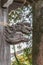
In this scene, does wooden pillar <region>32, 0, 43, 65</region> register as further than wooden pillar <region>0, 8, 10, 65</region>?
No

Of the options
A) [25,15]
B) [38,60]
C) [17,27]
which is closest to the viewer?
[38,60]

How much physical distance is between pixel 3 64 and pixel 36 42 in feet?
3.69

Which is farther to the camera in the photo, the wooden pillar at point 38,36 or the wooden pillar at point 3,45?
the wooden pillar at point 3,45

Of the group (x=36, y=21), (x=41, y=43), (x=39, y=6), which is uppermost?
(x=39, y=6)

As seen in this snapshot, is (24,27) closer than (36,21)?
No

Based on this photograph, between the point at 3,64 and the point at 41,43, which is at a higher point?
the point at 41,43

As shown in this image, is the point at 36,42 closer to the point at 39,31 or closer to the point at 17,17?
the point at 39,31

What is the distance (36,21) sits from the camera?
1630mm

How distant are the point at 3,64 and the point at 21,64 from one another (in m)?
1.38

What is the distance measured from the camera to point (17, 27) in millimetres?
2539

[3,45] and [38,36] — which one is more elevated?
[38,36]

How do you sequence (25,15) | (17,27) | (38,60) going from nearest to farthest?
(38,60), (17,27), (25,15)

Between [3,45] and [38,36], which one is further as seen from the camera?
[3,45]

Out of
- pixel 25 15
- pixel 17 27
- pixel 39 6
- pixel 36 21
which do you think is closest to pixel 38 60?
pixel 36 21
